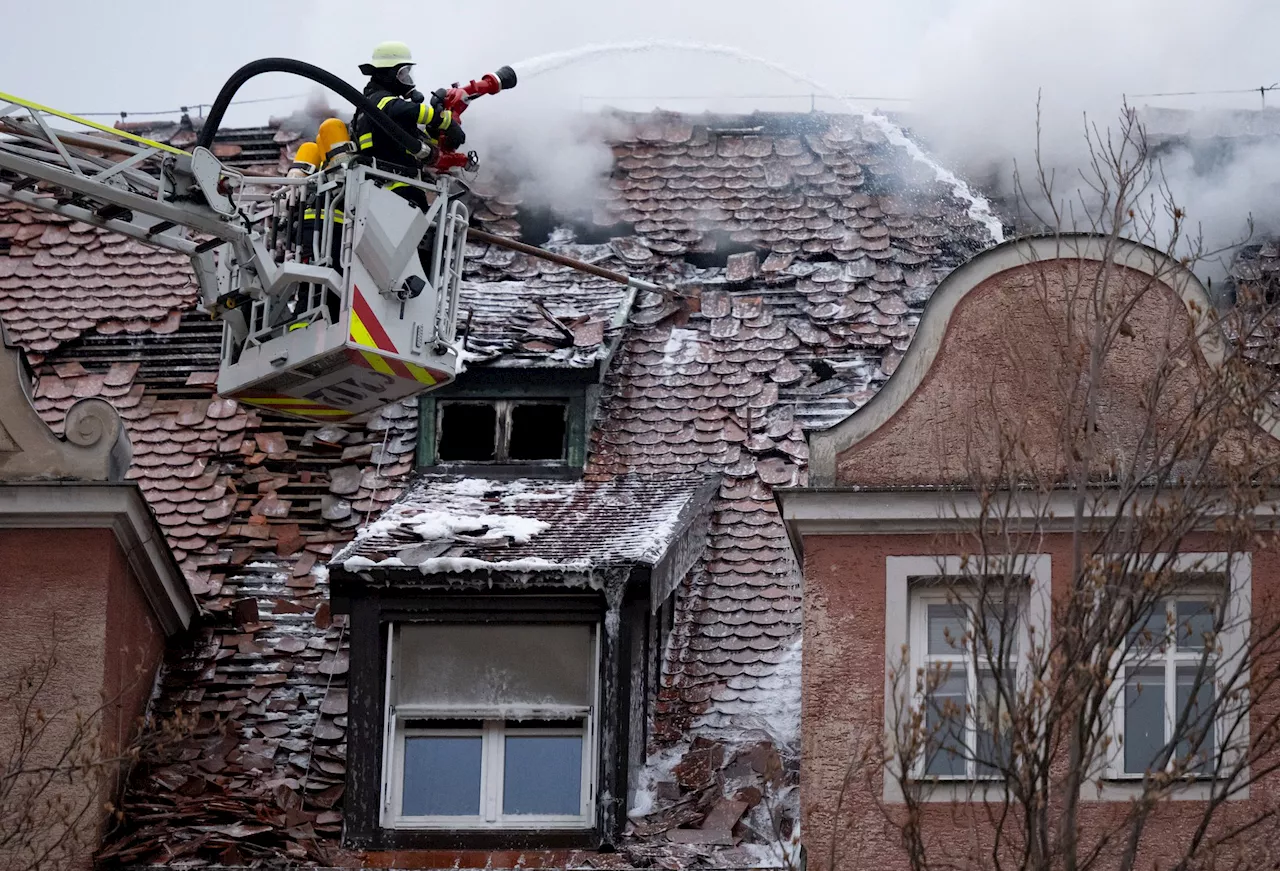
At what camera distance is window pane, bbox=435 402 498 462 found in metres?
20.2

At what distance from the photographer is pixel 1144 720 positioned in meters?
16.5

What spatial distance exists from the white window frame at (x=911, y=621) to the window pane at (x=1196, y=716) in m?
0.84

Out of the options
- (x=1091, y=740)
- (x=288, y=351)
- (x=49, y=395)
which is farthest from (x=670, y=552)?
(x=49, y=395)

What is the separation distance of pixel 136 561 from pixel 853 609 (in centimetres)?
454

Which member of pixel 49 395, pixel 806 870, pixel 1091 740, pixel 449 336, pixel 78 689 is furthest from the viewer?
pixel 49 395

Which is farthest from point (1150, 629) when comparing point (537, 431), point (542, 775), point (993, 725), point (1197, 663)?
point (537, 431)

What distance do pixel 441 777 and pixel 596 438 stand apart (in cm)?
331

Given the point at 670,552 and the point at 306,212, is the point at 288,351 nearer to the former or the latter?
the point at 306,212

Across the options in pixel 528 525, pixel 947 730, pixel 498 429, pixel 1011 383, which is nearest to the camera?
pixel 947 730

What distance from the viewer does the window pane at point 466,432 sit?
20203 millimetres

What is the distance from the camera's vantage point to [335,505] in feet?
Answer: 65.4

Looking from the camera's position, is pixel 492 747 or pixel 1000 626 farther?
pixel 492 747

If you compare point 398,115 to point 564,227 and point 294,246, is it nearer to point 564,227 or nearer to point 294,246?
point 294,246

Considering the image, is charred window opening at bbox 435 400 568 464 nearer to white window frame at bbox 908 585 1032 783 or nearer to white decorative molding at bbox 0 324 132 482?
white decorative molding at bbox 0 324 132 482
